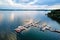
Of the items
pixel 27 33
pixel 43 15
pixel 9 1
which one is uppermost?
pixel 9 1

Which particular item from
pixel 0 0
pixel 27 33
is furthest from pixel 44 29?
pixel 0 0

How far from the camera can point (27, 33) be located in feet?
3.52

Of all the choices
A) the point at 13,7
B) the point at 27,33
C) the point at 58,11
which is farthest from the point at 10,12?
the point at 58,11

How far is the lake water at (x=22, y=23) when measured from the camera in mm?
1063

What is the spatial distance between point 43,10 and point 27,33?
27 centimetres

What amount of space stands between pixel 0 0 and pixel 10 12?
0.16 metres

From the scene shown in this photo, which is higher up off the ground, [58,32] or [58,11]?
[58,11]

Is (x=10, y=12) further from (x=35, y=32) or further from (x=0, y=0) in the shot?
(x=35, y=32)

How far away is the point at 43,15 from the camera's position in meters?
1.12

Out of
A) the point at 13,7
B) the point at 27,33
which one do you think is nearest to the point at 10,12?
the point at 13,7

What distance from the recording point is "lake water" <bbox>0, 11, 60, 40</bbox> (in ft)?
3.49

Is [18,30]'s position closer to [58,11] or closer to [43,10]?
[43,10]

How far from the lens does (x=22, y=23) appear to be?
110cm

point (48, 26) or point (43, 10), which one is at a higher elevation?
point (43, 10)
